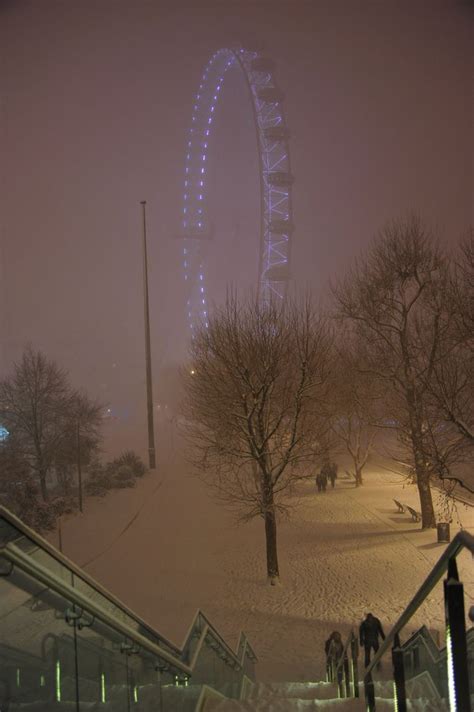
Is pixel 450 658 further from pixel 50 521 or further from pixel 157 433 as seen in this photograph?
pixel 157 433

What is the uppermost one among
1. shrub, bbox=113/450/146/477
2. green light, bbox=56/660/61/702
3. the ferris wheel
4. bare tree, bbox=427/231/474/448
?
the ferris wheel

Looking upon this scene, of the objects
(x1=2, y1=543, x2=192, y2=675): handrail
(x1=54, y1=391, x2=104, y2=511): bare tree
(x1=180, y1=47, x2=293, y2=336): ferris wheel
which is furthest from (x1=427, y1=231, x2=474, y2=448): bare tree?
(x1=180, y1=47, x2=293, y2=336): ferris wheel

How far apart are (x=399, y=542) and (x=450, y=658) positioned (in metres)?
12.4

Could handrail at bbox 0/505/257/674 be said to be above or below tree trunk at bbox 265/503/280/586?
above

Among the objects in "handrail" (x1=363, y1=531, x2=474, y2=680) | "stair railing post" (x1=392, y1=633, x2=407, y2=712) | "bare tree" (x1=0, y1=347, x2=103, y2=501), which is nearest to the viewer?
"handrail" (x1=363, y1=531, x2=474, y2=680)

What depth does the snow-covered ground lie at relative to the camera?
29.0ft

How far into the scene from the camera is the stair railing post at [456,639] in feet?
6.05

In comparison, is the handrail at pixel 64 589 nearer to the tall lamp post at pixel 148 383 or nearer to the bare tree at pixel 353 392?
the bare tree at pixel 353 392

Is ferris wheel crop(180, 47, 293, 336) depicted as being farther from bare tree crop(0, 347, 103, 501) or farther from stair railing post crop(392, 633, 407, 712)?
stair railing post crop(392, 633, 407, 712)

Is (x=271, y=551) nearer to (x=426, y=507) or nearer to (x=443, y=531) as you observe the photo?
(x=443, y=531)

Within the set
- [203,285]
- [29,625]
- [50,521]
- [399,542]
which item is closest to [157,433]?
[203,285]

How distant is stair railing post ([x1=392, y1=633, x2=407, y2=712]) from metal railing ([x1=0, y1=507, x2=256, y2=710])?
161 cm

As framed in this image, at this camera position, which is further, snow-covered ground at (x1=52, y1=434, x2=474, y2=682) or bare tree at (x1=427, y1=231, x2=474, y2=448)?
bare tree at (x1=427, y1=231, x2=474, y2=448)

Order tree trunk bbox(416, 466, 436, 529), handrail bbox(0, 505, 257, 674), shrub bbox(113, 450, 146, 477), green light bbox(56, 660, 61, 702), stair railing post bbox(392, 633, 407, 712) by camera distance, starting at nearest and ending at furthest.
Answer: handrail bbox(0, 505, 257, 674) < green light bbox(56, 660, 61, 702) < stair railing post bbox(392, 633, 407, 712) < tree trunk bbox(416, 466, 436, 529) < shrub bbox(113, 450, 146, 477)
